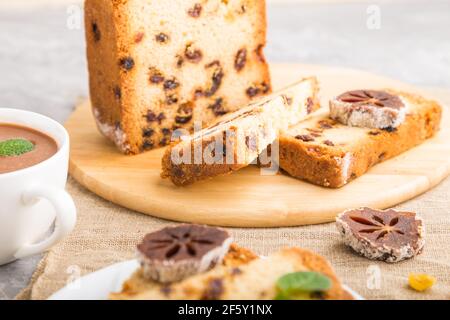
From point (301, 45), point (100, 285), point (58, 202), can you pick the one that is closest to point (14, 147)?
point (58, 202)

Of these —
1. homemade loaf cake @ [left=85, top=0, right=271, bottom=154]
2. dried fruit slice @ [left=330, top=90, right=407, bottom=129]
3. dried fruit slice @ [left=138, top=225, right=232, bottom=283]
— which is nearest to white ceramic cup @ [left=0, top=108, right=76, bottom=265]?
dried fruit slice @ [left=138, top=225, right=232, bottom=283]

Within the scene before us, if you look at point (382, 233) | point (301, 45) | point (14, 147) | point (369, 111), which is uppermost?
point (14, 147)

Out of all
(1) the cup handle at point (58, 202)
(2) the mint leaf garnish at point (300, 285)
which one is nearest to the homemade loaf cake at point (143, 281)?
(2) the mint leaf garnish at point (300, 285)

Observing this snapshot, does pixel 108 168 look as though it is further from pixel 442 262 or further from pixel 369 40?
pixel 369 40

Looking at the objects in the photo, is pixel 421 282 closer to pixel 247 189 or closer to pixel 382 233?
pixel 382 233

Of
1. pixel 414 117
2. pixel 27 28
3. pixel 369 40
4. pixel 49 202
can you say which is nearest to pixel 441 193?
pixel 414 117

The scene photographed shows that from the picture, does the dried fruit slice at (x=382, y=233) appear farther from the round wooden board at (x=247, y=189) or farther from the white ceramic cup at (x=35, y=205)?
the white ceramic cup at (x=35, y=205)
